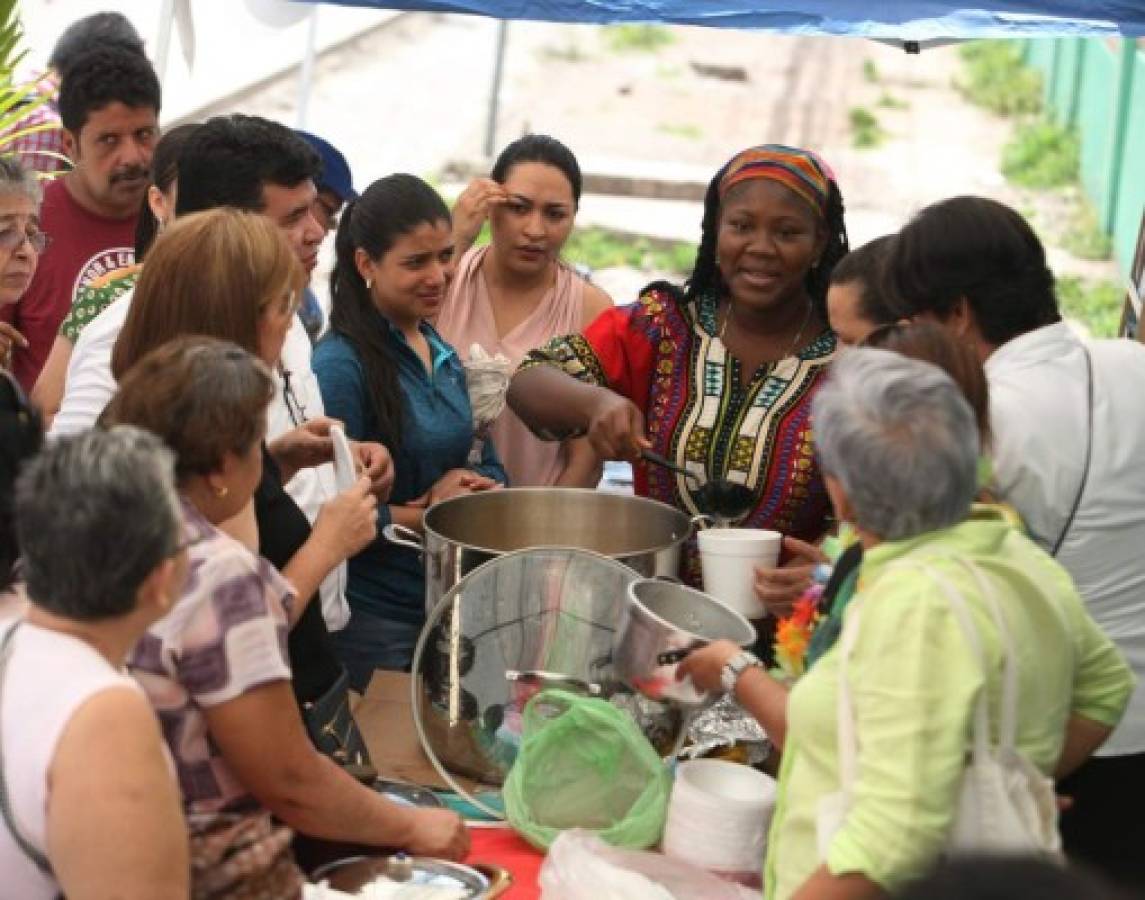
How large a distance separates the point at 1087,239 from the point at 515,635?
10737 millimetres

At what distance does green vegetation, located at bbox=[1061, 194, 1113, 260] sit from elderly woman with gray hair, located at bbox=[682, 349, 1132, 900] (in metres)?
11.0

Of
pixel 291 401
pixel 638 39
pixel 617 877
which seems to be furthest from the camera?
pixel 638 39

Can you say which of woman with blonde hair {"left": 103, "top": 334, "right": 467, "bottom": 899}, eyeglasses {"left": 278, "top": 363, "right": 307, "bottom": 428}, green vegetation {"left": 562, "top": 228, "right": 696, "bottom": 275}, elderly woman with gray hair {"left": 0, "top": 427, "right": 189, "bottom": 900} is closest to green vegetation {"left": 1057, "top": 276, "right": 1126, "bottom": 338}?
green vegetation {"left": 562, "top": 228, "right": 696, "bottom": 275}

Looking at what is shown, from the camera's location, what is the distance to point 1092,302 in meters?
11.6

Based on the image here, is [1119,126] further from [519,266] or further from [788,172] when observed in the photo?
[788,172]

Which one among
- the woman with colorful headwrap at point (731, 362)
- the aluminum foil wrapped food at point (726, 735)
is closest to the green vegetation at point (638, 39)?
the woman with colorful headwrap at point (731, 362)

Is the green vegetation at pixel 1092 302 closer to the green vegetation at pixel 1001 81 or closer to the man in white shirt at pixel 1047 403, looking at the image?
the green vegetation at pixel 1001 81

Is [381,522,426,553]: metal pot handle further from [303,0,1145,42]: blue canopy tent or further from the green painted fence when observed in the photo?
the green painted fence

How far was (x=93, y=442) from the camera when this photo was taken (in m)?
2.20

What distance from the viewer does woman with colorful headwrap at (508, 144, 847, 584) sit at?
3674mm

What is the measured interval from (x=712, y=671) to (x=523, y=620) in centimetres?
53

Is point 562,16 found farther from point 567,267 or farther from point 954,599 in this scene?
point 954,599

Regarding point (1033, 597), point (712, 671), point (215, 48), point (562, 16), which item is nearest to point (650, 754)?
point (712, 671)

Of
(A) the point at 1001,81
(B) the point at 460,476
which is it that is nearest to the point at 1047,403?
(B) the point at 460,476
